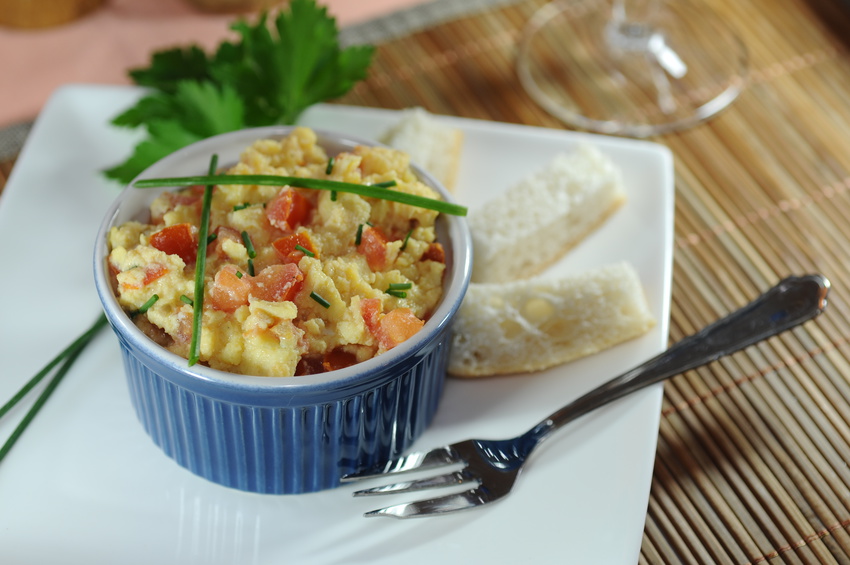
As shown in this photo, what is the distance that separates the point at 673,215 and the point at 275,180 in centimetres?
148

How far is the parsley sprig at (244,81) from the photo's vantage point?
2.91m

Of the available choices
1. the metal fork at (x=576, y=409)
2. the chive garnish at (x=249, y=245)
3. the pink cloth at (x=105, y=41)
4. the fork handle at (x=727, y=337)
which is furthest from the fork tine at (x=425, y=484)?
the pink cloth at (x=105, y=41)

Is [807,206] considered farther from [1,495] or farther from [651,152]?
[1,495]

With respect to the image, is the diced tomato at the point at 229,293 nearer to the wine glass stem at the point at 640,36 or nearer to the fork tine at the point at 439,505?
the fork tine at the point at 439,505

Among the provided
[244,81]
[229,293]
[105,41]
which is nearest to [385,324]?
[229,293]

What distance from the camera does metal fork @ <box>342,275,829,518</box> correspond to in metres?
2.32

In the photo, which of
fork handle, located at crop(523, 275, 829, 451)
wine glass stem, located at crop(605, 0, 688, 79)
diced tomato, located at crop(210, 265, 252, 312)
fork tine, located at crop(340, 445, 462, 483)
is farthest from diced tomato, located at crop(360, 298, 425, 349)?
wine glass stem, located at crop(605, 0, 688, 79)

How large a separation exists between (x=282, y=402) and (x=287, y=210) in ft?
1.63

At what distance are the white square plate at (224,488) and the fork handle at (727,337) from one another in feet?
0.16

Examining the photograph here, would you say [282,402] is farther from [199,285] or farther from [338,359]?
[199,285]

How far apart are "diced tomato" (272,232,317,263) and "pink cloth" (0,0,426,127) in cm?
202

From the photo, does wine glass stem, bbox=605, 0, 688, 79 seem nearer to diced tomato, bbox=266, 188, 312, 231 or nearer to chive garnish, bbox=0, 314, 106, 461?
diced tomato, bbox=266, 188, 312, 231

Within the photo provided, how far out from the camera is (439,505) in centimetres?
229

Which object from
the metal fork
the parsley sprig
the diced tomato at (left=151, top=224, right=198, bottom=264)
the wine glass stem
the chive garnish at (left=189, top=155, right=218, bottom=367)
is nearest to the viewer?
the chive garnish at (left=189, top=155, right=218, bottom=367)
